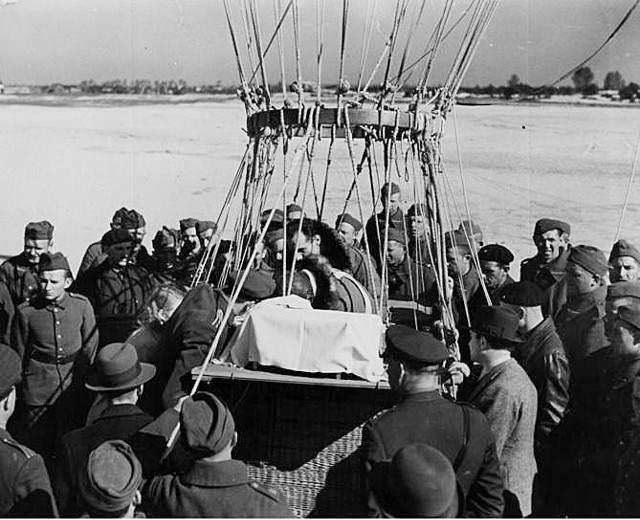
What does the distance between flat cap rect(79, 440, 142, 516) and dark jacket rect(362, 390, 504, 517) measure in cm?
73

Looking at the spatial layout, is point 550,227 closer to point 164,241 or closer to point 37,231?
point 164,241

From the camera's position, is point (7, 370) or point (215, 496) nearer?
point (215, 496)

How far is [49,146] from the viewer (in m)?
17.3

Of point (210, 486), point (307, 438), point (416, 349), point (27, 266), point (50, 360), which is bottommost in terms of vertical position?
point (50, 360)

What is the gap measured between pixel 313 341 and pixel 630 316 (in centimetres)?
135

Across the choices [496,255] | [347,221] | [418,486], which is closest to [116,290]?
[347,221]

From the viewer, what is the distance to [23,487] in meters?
2.39

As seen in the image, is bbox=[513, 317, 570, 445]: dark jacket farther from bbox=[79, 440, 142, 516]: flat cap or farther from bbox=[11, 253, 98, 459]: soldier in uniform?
bbox=[11, 253, 98, 459]: soldier in uniform

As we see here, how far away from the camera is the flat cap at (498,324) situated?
121 inches

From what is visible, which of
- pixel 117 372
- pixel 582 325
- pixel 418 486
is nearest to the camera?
pixel 418 486

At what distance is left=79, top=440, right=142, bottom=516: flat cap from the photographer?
81.7 inches

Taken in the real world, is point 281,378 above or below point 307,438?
above

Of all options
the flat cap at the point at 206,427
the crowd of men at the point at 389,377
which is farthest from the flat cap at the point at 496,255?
the flat cap at the point at 206,427

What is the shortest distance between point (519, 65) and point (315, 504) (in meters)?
15.2
